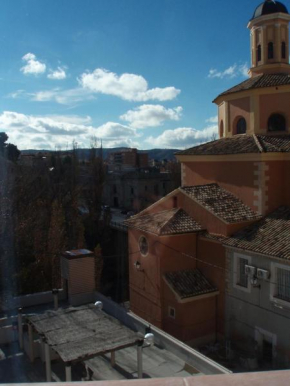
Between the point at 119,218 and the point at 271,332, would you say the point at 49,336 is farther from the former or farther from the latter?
the point at 119,218

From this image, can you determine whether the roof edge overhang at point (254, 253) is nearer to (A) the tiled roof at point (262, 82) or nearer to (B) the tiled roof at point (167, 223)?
(B) the tiled roof at point (167, 223)

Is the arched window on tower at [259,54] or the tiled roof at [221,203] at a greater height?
the arched window on tower at [259,54]

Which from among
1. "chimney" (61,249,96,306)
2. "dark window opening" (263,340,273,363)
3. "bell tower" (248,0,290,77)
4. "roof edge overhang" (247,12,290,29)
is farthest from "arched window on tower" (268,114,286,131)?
"chimney" (61,249,96,306)

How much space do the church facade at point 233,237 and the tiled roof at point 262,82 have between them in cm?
4

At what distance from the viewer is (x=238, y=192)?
39.7 ft

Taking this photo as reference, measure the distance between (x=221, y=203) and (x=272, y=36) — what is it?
687cm

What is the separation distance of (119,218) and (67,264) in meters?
24.3

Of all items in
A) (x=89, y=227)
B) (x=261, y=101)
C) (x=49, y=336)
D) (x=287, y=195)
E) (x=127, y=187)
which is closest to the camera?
(x=49, y=336)

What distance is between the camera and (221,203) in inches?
468

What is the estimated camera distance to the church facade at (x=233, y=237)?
32.7ft

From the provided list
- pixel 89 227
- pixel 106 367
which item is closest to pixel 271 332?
pixel 106 367

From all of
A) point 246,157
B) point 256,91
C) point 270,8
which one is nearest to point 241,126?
point 256,91

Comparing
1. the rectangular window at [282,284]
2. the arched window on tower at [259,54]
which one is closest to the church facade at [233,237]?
the rectangular window at [282,284]

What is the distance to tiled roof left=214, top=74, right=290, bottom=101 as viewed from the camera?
12.7 m
